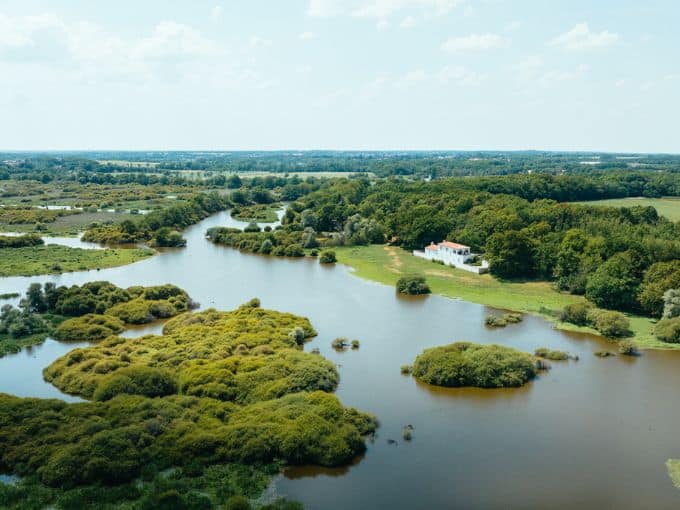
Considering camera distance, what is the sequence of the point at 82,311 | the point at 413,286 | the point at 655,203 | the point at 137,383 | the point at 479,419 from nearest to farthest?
the point at 479,419 → the point at 137,383 → the point at 82,311 → the point at 413,286 → the point at 655,203

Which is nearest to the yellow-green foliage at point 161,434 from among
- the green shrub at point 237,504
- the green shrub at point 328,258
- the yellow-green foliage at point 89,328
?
the green shrub at point 237,504

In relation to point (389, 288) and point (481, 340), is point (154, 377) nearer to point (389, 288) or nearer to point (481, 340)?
point (481, 340)

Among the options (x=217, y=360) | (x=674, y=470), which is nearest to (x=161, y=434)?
(x=217, y=360)

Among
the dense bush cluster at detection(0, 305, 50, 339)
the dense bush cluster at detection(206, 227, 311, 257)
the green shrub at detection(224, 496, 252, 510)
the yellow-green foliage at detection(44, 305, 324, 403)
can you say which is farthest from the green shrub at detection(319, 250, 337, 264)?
the green shrub at detection(224, 496, 252, 510)

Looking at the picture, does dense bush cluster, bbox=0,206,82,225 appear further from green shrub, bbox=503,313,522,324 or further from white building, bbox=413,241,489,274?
green shrub, bbox=503,313,522,324

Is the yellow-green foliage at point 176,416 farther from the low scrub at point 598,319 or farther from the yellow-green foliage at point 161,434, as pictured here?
the low scrub at point 598,319

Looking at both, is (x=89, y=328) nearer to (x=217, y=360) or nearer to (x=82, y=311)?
(x=82, y=311)
